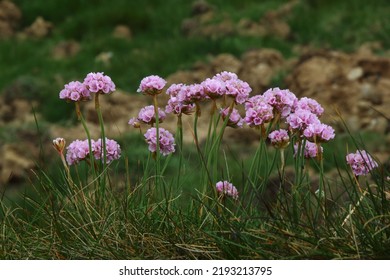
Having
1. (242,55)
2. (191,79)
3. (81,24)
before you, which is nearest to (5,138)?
(191,79)

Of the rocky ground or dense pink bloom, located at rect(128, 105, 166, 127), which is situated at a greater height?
the rocky ground

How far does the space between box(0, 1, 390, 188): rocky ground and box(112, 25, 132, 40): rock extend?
2.71 meters

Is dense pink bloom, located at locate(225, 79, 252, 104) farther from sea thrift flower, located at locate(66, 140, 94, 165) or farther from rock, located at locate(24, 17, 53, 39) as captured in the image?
rock, located at locate(24, 17, 53, 39)

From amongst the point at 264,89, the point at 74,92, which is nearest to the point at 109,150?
the point at 74,92

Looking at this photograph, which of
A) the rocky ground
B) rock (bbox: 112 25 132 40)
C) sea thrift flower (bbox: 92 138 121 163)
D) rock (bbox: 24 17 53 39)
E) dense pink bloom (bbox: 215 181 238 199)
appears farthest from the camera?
rock (bbox: 24 17 53 39)

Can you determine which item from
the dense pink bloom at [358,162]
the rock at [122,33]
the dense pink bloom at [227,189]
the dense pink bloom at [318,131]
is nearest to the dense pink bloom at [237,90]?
the dense pink bloom at [318,131]

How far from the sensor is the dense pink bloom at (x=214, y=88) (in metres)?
3.35

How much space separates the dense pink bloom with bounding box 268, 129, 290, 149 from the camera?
352 cm

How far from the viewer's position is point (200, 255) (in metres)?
3.25

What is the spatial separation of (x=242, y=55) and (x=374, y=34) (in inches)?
84.6

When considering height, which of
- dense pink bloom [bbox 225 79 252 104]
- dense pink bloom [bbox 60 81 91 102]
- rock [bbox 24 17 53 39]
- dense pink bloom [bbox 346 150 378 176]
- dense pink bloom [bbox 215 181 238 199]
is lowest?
dense pink bloom [bbox 215 181 238 199]

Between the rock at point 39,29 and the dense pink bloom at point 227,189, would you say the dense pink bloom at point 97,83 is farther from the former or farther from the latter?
the rock at point 39,29

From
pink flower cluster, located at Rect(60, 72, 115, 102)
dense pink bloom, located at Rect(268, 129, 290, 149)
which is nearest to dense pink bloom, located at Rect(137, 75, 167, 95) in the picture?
pink flower cluster, located at Rect(60, 72, 115, 102)

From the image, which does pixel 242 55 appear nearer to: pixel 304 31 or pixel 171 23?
pixel 304 31
